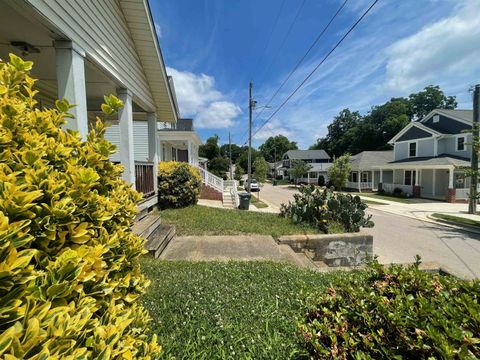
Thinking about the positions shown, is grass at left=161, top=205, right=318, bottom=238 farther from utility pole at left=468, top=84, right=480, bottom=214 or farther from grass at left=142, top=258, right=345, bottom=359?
utility pole at left=468, top=84, right=480, bottom=214

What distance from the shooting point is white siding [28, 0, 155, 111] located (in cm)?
326

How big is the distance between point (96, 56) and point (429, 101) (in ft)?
218

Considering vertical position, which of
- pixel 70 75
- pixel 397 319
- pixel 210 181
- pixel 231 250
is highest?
pixel 70 75

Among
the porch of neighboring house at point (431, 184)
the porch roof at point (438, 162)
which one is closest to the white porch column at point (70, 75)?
the porch roof at point (438, 162)

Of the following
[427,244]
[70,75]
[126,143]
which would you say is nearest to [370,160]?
[427,244]

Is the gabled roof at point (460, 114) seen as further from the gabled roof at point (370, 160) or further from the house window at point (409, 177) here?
the gabled roof at point (370, 160)

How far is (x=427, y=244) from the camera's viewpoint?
8.26 metres

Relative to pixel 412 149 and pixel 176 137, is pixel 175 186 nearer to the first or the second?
pixel 176 137

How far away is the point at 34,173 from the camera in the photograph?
103 cm

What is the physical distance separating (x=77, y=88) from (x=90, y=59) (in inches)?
33.5

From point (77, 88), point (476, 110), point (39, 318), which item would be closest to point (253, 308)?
point (39, 318)

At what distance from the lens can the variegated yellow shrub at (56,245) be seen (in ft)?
2.49

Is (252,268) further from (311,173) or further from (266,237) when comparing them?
(311,173)

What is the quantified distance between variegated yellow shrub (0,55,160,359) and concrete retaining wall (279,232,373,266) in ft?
14.4
